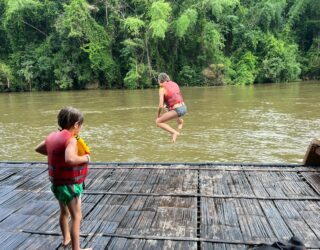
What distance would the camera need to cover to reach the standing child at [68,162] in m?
2.98

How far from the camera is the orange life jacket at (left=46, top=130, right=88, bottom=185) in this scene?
2.99 meters

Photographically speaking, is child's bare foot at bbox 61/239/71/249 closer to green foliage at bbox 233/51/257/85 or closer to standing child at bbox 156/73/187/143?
standing child at bbox 156/73/187/143

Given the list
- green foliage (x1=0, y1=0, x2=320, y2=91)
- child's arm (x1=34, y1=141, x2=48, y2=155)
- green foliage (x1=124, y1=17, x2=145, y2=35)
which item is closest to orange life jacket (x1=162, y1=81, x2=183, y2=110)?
child's arm (x1=34, y1=141, x2=48, y2=155)

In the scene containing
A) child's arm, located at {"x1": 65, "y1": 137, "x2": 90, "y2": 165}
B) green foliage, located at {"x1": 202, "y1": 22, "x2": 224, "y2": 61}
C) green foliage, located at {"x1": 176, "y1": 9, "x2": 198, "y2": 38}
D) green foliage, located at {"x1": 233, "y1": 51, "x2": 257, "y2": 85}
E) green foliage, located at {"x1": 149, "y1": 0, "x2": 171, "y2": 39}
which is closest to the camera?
child's arm, located at {"x1": 65, "y1": 137, "x2": 90, "y2": 165}

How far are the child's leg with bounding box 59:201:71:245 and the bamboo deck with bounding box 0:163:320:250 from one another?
0.16 meters

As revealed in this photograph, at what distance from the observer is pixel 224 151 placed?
10070 mm

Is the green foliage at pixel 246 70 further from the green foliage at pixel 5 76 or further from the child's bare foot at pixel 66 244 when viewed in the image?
the child's bare foot at pixel 66 244

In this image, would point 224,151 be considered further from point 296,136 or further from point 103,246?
point 103,246

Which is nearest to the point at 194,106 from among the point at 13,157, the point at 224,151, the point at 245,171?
the point at 224,151

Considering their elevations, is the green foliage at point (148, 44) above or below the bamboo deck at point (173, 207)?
above

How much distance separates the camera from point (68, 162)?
2.90m

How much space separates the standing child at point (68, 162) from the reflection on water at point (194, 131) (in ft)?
20.8

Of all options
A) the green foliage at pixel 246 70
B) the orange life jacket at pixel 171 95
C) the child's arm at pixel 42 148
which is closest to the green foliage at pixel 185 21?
the green foliage at pixel 246 70

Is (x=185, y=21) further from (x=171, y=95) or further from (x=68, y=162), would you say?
(x=68, y=162)
